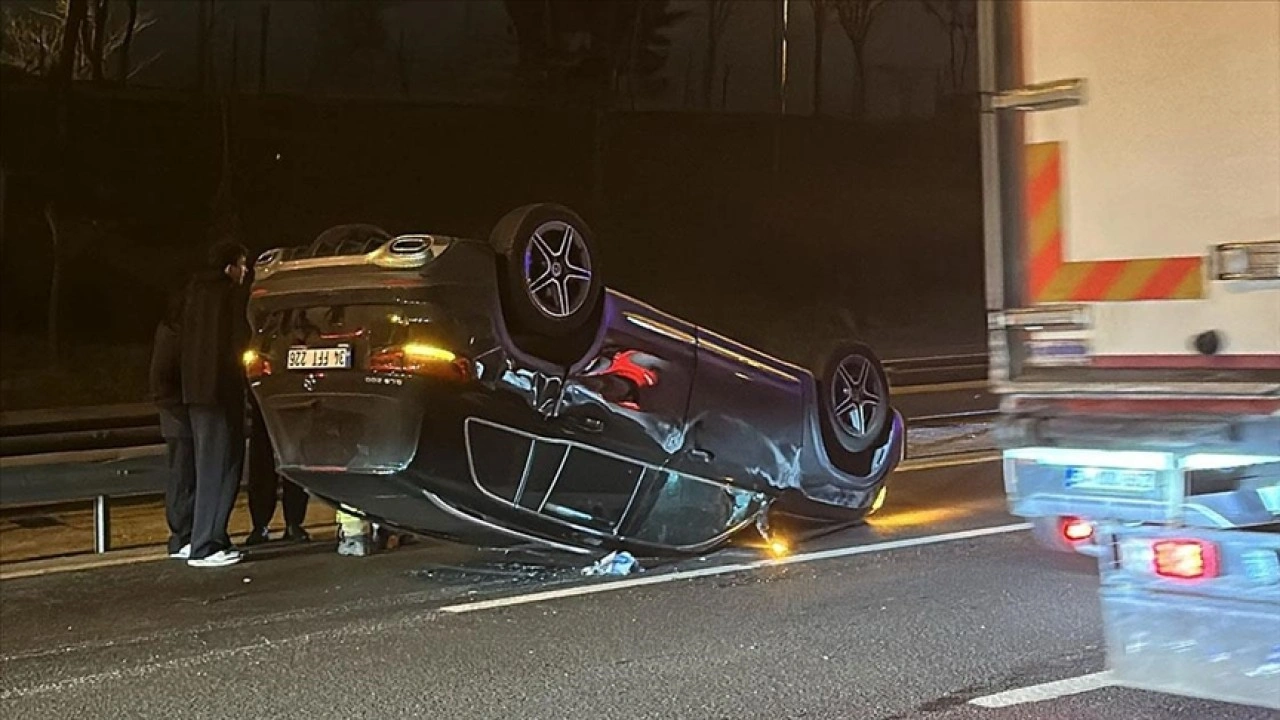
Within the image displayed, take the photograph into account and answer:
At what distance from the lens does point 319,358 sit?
678cm

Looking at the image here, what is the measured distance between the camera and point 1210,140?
4203 mm

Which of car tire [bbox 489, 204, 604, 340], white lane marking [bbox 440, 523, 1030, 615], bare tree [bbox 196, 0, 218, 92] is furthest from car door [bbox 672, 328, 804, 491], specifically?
bare tree [bbox 196, 0, 218, 92]

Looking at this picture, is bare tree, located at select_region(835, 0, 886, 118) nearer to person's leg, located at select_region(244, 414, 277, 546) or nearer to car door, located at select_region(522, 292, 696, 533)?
person's leg, located at select_region(244, 414, 277, 546)

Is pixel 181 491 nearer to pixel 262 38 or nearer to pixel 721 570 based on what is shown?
pixel 721 570

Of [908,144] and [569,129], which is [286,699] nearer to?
[569,129]

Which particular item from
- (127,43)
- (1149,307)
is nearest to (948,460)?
(1149,307)

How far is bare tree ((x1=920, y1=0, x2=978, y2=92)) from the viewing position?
84.9 ft

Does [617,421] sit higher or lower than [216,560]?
higher

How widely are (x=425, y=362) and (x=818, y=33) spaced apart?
2181 centimetres

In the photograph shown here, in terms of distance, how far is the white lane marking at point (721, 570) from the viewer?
22.5 feet

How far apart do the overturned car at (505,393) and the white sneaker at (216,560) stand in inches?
55.4

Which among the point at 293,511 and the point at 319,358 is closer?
the point at 319,358

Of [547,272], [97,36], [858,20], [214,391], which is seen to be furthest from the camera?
[858,20]

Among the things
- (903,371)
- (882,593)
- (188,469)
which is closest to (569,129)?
(903,371)
